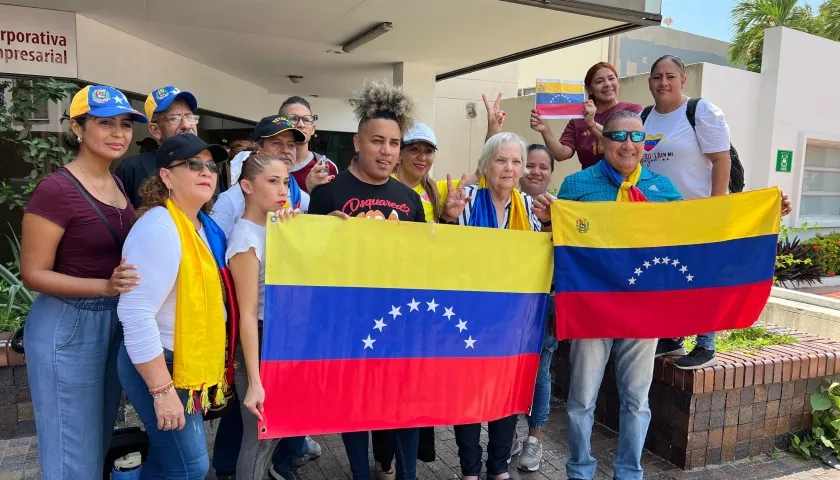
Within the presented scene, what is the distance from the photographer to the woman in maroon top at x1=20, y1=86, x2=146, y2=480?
89.9 inches

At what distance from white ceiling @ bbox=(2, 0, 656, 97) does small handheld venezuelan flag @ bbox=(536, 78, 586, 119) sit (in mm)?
2187

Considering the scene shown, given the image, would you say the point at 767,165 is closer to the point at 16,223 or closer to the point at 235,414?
the point at 235,414

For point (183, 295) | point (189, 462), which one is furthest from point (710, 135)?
point (189, 462)

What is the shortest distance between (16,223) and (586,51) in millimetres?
18048

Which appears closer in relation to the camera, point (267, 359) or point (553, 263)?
point (267, 359)

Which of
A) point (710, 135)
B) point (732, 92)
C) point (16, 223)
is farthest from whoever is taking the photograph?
point (732, 92)

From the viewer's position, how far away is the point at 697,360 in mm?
3760

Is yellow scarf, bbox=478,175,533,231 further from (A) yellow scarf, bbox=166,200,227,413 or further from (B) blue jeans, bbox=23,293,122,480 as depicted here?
(B) blue jeans, bbox=23,293,122,480

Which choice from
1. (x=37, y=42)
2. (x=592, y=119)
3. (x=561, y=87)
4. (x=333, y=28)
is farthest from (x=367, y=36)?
(x=592, y=119)

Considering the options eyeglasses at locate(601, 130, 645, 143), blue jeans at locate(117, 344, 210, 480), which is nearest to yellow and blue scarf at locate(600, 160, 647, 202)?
eyeglasses at locate(601, 130, 645, 143)

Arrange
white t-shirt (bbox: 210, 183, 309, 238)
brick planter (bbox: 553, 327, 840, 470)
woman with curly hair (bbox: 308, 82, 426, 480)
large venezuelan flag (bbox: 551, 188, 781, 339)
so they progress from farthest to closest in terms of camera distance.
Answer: brick planter (bbox: 553, 327, 840, 470), large venezuelan flag (bbox: 551, 188, 781, 339), woman with curly hair (bbox: 308, 82, 426, 480), white t-shirt (bbox: 210, 183, 309, 238)

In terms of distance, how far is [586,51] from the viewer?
19.5m

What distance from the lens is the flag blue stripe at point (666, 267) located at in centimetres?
332

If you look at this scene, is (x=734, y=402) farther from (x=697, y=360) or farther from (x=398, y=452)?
(x=398, y=452)
